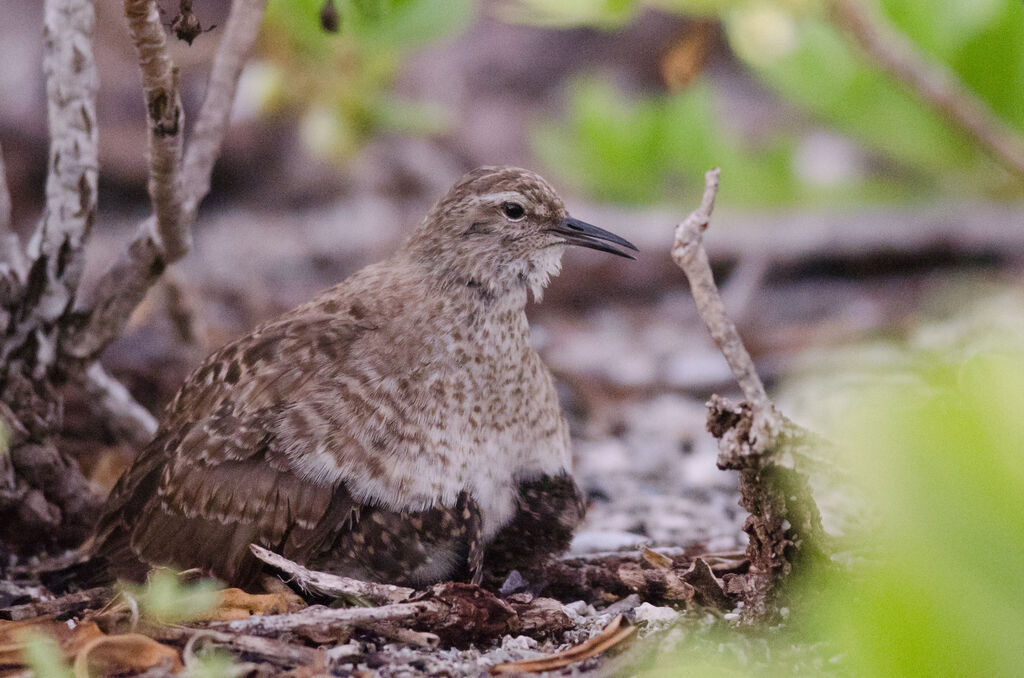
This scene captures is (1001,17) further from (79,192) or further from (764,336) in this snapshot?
(79,192)

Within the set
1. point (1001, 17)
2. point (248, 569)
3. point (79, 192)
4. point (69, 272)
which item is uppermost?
point (1001, 17)

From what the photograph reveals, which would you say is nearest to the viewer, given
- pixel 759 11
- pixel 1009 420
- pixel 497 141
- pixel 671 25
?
pixel 1009 420

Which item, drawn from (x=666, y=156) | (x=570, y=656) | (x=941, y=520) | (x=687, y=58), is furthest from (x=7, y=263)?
(x=666, y=156)

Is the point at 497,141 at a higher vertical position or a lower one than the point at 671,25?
lower

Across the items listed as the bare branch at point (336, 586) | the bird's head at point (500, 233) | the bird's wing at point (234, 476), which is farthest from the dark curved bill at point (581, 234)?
the bare branch at point (336, 586)

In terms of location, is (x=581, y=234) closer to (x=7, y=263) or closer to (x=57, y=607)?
(x=7, y=263)

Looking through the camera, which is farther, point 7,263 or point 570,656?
point 7,263

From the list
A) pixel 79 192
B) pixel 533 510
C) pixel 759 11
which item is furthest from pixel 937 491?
pixel 759 11

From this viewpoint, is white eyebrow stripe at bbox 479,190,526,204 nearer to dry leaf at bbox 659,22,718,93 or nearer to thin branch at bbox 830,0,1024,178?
dry leaf at bbox 659,22,718,93
